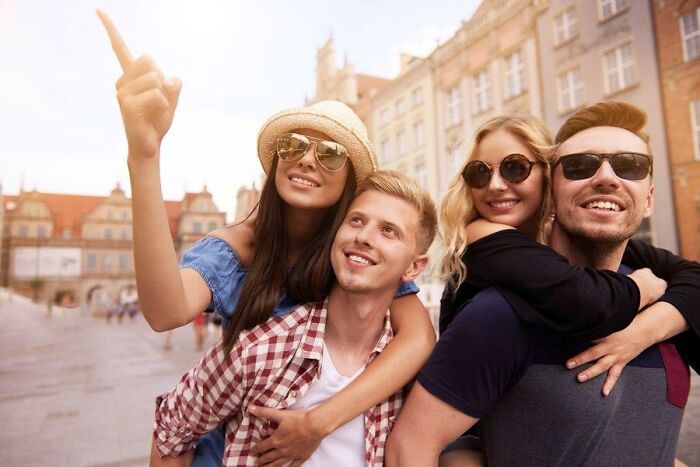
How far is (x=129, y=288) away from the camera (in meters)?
30.5

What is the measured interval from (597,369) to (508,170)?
690 millimetres

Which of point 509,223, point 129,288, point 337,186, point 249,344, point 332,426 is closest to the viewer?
point 332,426

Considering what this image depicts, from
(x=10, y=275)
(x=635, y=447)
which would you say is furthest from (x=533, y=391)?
(x=10, y=275)

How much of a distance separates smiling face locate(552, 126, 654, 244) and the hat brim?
2.25 ft

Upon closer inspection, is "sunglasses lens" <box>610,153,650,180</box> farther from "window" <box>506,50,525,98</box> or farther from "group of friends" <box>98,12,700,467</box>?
"window" <box>506,50,525,98</box>

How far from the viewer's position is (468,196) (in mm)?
1693

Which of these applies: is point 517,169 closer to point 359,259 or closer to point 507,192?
point 507,192

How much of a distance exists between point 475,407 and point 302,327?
1.97ft

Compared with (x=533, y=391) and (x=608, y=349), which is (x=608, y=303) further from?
(x=533, y=391)

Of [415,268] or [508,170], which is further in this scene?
[415,268]

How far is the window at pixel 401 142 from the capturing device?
2209cm

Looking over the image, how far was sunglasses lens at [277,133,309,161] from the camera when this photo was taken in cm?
168

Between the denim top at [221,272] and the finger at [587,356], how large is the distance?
891 mm

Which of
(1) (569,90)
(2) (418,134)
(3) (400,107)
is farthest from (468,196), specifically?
(3) (400,107)
